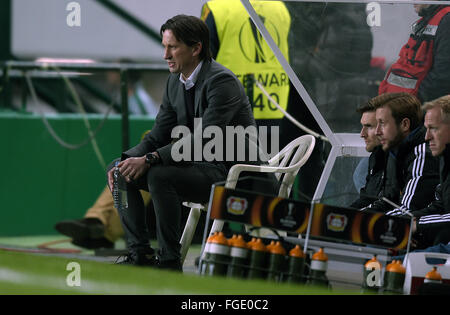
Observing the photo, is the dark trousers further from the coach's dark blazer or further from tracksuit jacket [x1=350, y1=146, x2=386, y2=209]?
tracksuit jacket [x1=350, y1=146, x2=386, y2=209]

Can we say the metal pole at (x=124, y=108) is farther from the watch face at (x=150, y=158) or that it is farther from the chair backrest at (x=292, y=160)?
the watch face at (x=150, y=158)

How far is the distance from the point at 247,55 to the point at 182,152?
1923mm

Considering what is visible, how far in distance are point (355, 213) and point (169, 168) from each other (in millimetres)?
1206

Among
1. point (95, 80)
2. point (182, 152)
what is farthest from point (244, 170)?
point (95, 80)

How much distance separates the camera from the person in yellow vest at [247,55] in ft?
A: 20.2

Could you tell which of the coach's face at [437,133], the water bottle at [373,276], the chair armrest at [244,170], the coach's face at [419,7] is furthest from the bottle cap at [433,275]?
the coach's face at [419,7]

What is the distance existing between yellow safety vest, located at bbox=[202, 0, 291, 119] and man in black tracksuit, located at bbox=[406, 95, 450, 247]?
2174 mm

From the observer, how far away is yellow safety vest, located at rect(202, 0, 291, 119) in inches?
243

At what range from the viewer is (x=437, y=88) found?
16.9 feet

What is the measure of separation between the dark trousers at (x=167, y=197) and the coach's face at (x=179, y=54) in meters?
0.50

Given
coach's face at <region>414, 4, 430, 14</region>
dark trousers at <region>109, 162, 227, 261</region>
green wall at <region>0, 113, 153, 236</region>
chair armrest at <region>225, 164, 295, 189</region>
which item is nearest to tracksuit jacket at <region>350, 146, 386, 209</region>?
chair armrest at <region>225, 164, 295, 189</region>

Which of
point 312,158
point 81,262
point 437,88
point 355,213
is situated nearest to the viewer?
point 81,262
